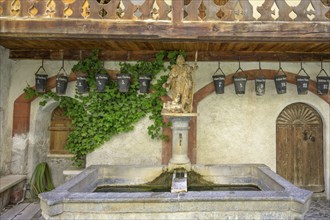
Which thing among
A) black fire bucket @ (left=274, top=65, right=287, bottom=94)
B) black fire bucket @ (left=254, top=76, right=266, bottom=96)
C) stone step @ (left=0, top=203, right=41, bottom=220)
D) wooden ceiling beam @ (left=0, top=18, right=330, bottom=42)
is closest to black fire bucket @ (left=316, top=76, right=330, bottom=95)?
black fire bucket @ (left=274, top=65, right=287, bottom=94)

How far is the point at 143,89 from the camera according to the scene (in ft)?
20.3

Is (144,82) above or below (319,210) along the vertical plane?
above

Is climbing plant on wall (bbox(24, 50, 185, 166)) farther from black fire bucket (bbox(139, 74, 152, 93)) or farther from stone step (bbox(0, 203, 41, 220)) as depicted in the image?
stone step (bbox(0, 203, 41, 220))

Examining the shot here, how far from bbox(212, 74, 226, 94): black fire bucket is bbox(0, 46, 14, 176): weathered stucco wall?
4783 mm

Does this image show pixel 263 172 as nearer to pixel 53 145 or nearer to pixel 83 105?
pixel 83 105

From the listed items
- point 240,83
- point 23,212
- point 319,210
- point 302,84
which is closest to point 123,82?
point 240,83

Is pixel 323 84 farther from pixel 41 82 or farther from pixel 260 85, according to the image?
pixel 41 82

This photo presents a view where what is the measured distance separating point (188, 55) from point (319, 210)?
14.1 feet

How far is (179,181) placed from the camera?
416 cm

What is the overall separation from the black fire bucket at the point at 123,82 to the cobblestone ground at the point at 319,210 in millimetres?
4382

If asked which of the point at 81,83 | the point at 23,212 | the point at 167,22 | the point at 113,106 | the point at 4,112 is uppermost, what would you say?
the point at 167,22

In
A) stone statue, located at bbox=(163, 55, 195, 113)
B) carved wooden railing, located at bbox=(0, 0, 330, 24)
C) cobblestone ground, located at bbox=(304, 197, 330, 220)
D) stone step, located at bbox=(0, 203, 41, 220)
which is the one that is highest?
carved wooden railing, located at bbox=(0, 0, 330, 24)

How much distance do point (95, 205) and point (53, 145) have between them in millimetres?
4469

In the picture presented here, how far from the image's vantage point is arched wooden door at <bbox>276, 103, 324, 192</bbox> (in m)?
6.63
